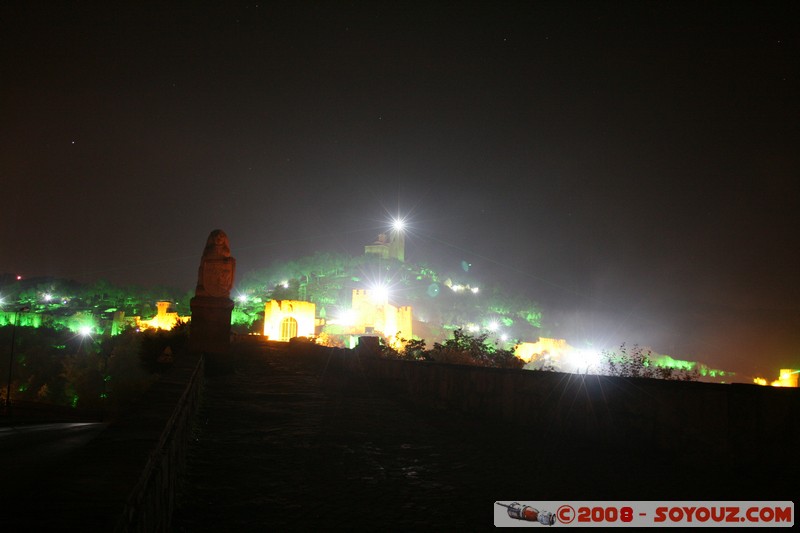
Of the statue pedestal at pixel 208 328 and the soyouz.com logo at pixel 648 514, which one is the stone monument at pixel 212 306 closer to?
the statue pedestal at pixel 208 328

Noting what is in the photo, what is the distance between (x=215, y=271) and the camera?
1158cm

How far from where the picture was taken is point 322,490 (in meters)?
3.85

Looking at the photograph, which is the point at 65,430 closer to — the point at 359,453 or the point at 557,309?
the point at 359,453

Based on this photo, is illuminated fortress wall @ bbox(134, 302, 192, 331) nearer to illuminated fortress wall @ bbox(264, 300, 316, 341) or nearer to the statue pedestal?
illuminated fortress wall @ bbox(264, 300, 316, 341)

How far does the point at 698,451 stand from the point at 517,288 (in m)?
163

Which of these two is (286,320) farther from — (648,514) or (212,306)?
(648,514)

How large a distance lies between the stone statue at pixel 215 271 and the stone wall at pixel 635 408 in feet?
20.4

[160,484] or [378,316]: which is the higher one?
[378,316]

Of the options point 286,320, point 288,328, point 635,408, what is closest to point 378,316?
point 286,320

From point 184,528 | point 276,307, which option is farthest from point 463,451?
point 276,307

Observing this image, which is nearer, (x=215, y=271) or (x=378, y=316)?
(x=215, y=271)

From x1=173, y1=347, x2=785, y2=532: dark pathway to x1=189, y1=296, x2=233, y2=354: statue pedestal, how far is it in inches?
185

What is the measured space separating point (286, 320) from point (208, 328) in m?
24.9

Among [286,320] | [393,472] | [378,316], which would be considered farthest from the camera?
[378,316]
